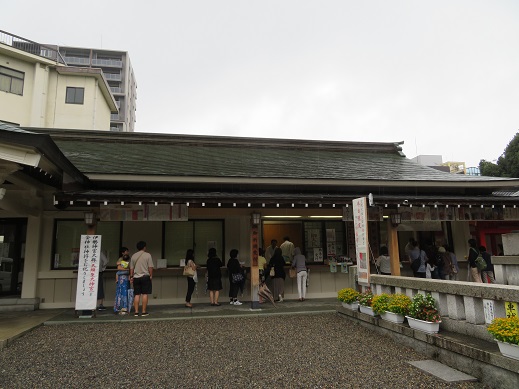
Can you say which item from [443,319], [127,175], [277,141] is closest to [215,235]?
[127,175]

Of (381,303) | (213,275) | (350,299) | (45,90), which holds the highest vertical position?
(45,90)

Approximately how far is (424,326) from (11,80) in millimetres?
23605

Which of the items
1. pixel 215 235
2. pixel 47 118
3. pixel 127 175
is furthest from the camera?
pixel 47 118

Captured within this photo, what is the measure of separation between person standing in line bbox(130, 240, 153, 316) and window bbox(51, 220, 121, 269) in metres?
2.23

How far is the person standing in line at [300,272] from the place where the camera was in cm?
1092

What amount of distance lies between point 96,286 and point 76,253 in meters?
2.60

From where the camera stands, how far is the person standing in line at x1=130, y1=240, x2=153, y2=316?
8.77 metres

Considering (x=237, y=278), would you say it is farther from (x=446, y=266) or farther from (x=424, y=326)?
(x=446, y=266)

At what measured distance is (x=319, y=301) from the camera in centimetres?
1084

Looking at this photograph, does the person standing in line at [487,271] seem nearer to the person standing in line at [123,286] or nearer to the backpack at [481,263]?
the backpack at [481,263]

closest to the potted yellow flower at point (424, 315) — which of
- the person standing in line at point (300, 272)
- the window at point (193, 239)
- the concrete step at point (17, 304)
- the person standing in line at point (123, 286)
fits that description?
the person standing in line at point (300, 272)

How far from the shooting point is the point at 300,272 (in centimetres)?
1091

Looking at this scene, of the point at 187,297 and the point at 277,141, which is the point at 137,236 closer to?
the point at 187,297

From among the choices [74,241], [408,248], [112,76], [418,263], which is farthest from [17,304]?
[112,76]
